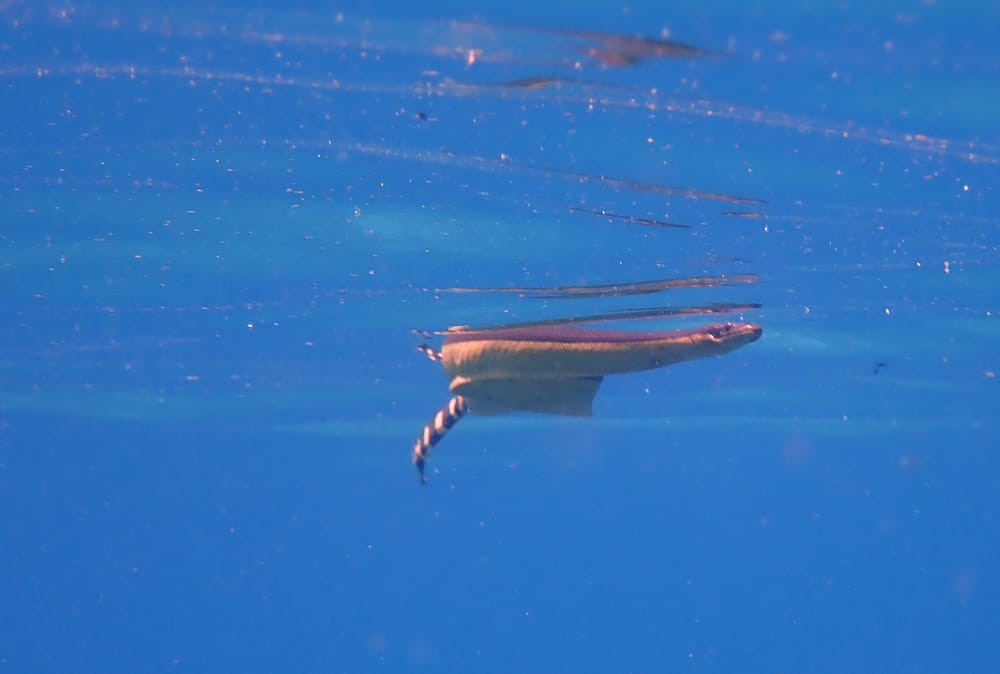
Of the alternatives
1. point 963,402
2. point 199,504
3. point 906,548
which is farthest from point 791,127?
point 906,548

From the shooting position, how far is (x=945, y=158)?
10.2m

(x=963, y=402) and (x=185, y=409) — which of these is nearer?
(x=963, y=402)

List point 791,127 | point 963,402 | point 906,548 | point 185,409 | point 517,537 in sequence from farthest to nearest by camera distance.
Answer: point 517,537 < point 906,548 < point 185,409 < point 963,402 < point 791,127

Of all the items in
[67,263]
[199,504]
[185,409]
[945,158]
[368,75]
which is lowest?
[945,158]

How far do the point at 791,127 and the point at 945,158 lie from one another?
7.51 ft

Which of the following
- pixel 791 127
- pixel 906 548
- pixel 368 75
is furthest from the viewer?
pixel 906 548

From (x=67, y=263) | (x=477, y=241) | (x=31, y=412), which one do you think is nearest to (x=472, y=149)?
(x=477, y=241)

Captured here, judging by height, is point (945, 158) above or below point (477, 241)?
below

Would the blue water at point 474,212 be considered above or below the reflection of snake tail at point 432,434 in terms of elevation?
above

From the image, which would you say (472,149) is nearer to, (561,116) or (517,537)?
(561,116)

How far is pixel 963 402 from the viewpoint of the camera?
23.4 meters

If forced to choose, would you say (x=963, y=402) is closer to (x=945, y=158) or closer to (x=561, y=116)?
(x=945, y=158)

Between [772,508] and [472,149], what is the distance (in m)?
41.0

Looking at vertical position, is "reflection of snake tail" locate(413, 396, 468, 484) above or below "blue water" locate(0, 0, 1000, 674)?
below
